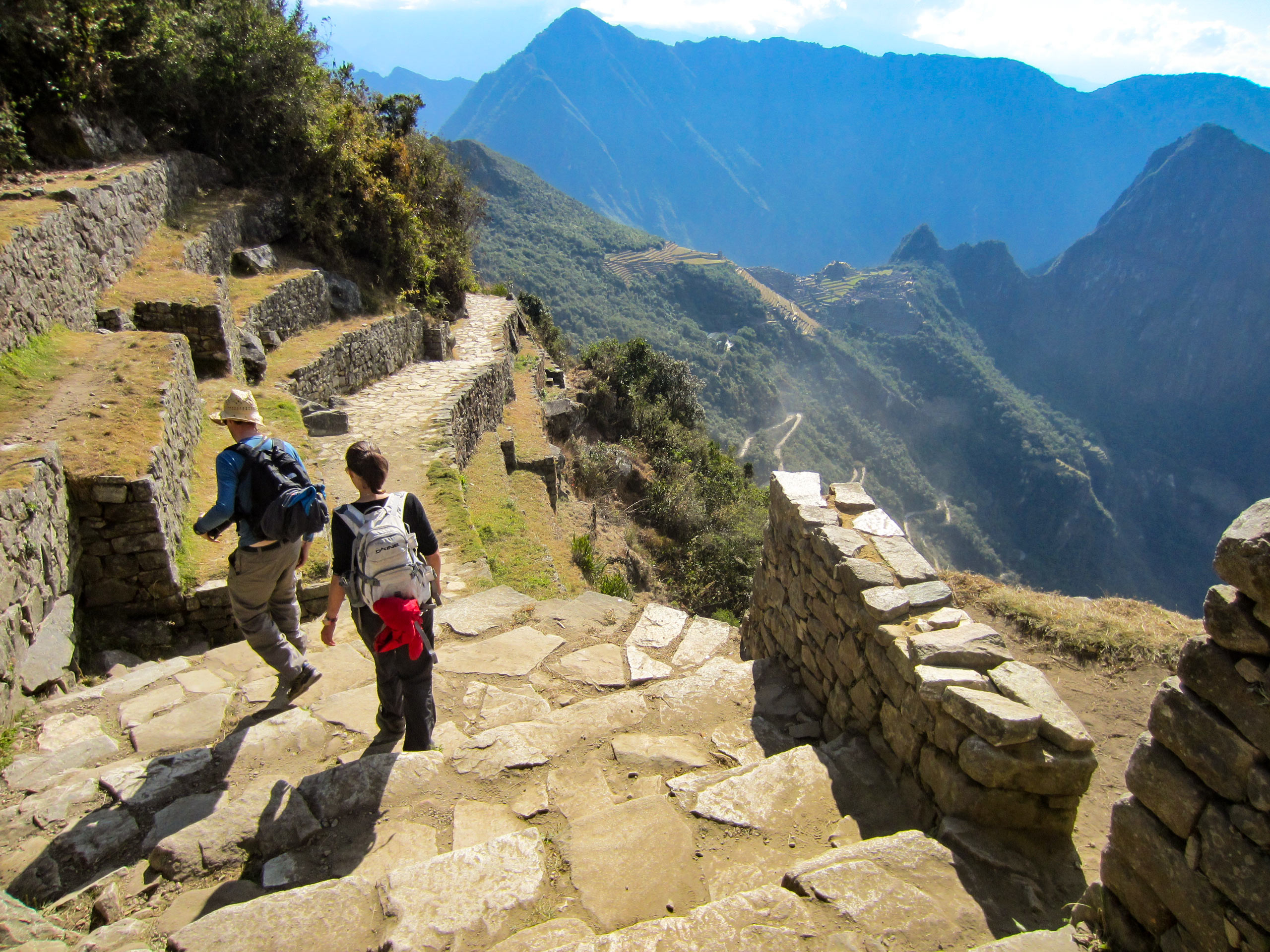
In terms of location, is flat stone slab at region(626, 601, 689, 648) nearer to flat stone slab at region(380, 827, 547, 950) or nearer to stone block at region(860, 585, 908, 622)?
stone block at region(860, 585, 908, 622)

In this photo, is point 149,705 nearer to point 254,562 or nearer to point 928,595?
point 254,562

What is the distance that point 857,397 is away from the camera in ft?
236

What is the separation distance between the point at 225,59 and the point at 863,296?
89.3 metres

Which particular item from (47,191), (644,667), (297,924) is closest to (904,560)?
(644,667)

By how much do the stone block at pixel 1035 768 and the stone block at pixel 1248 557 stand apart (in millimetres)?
1057

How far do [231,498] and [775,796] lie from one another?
3.23m

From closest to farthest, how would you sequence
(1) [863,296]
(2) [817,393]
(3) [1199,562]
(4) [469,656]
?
(4) [469,656]
(3) [1199,562]
(2) [817,393]
(1) [863,296]

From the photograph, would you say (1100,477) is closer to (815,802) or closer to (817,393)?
(817,393)

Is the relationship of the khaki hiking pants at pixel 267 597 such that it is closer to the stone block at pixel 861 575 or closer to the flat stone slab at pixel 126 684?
the flat stone slab at pixel 126 684

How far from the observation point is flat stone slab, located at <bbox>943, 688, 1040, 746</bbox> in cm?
267

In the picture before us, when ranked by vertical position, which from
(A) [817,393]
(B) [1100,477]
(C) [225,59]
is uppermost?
(C) [225,59]

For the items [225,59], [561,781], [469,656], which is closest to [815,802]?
[561,781]

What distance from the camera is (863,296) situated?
91250 mm

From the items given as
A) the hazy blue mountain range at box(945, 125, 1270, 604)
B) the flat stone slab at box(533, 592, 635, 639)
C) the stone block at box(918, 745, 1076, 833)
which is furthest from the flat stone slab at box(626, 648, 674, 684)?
the hazy blue mountain range at box(945, 125, 1270, 604)
